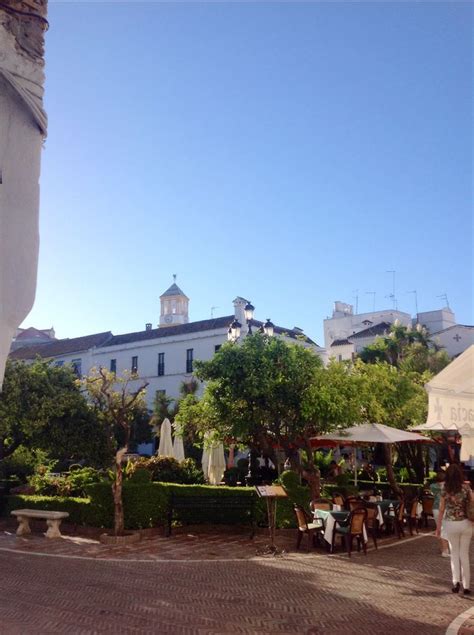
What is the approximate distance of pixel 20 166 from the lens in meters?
4.86

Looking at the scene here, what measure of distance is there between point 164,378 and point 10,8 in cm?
4105

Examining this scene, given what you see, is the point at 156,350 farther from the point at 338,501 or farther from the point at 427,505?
the point at 338,501

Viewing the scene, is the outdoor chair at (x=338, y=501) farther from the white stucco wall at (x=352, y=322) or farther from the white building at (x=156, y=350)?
the white stucco wall at (x=352, y=322)

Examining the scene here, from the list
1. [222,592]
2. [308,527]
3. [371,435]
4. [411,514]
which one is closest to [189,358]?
[371,435]

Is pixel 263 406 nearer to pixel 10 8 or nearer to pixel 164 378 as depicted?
pixel 10 8

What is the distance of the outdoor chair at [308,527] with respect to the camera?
10.6 m

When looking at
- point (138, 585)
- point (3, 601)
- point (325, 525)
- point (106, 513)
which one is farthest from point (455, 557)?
point (106, 513)

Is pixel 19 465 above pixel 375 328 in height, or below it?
below

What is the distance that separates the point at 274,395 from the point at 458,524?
606cm

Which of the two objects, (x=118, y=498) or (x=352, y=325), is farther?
(x=352, y=325)

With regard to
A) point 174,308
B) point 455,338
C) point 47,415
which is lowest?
point 47,415

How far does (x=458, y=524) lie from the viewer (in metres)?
7.55

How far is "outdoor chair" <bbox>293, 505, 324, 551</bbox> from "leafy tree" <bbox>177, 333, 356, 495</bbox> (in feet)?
6.63

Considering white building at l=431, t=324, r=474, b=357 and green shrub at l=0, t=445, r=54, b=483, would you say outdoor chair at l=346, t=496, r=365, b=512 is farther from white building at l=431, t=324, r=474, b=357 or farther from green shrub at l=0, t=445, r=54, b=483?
white building at l=431, t=324, r=474, b=357
